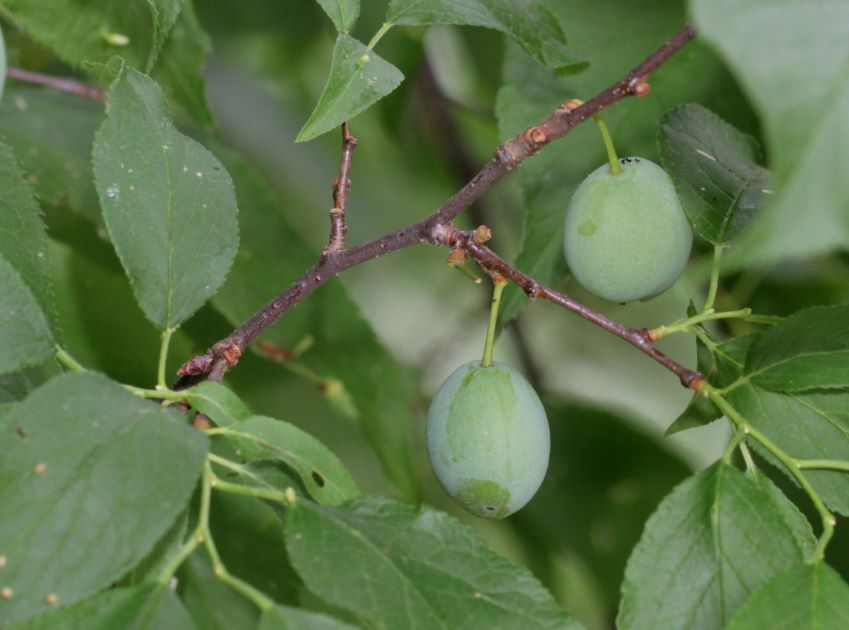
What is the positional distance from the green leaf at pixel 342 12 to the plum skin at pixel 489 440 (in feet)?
0.81

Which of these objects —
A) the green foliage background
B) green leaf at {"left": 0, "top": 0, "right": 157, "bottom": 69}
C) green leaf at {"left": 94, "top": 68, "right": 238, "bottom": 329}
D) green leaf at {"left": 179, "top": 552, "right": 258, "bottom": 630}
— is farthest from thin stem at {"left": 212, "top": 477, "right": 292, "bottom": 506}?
Answer: green leaf at {"left": 0, "top": 0, "right": 157, "bottom": 69}

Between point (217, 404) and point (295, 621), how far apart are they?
15 centimetres

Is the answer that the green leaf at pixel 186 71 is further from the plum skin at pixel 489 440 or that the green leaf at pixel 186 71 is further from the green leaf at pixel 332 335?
the plum skin at pixel 489 440

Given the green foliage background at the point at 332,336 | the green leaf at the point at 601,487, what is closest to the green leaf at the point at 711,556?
the green foliage background at the point at 332,336

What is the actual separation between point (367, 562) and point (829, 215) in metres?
0.32

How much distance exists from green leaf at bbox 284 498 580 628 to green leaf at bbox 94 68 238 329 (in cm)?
17

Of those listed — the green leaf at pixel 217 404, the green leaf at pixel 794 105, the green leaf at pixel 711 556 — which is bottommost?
the green leaf at pixel 711 556

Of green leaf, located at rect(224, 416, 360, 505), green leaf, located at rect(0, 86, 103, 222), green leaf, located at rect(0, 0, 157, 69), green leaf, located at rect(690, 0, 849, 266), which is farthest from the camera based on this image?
green leaf, located at rect(0, 86, 103, 222)

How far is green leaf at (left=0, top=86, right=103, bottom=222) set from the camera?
44.9 inches

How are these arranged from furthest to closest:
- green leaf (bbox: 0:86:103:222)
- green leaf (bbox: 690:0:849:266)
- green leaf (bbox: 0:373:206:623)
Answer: green leaf (bbox: 0:86:103:222), green leaf (bbox: 0:373:206:623), green leaf (bbox: 690:0:849:266)

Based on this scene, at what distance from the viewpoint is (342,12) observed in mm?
725

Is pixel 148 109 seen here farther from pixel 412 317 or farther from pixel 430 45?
pixel 412 317

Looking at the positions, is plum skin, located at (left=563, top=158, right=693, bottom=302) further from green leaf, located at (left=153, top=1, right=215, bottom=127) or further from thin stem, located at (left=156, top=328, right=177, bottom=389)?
green leaf, located at (left=153, top=1, right=215, bottom=127)

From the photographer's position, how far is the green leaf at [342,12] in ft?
2.36
